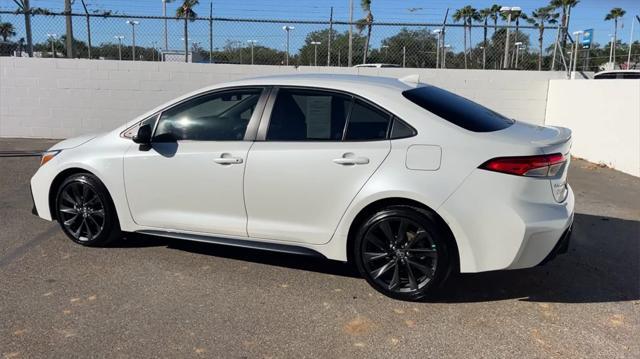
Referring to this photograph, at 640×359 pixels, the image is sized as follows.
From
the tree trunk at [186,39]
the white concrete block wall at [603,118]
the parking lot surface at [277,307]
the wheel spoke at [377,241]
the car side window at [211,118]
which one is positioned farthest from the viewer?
the tree trunk at [186,39]

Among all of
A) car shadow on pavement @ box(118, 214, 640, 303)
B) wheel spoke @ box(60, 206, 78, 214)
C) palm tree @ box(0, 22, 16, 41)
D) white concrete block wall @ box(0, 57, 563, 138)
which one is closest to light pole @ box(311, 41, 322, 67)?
white concrete block wall @ box(0, 57, 563, 138)

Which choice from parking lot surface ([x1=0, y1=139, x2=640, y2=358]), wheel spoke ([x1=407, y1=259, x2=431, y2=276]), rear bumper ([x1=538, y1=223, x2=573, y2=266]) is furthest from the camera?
wheel spoke ([x1=407, y1=259, x2=431, y2=276])

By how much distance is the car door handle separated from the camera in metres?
3.91

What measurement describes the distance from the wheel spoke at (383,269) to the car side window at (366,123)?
893 mm

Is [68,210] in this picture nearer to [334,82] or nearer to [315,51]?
[334,82]

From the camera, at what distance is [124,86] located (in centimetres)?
1224

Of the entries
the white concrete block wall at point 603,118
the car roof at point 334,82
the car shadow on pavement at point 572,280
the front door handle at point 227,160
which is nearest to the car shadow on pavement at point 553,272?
the car shadow on pavement at point 572,280

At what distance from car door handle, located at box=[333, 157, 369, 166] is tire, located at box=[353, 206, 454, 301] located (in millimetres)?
368

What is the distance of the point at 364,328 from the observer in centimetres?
358

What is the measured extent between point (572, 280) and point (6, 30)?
12733 mm

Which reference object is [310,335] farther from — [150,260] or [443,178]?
[150,260]

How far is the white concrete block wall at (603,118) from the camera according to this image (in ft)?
29.2

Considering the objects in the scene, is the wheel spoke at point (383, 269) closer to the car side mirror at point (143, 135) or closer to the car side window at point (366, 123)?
the car side window at point (366, 123)

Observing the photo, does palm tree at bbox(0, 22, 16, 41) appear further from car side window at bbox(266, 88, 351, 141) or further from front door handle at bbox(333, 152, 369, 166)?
front door handle at bbox(333, 152, 369, 166)
